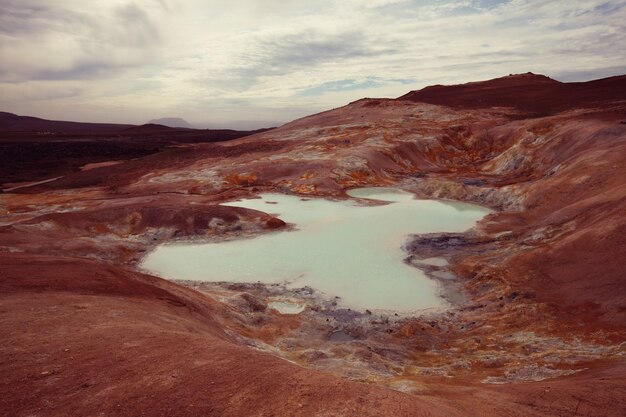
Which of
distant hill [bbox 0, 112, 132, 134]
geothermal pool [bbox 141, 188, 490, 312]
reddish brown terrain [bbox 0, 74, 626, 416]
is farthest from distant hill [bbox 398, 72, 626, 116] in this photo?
distant hill [bbox 0, 112, 132, 134]

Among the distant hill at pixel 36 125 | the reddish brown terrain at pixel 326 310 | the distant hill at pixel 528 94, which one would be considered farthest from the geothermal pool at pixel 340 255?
the distant hill at pixel 36 125

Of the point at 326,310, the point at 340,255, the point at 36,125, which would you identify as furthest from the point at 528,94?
the point at 36,125

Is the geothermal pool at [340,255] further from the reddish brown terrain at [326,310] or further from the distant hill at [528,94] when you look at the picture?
the distant hill at [528,94]

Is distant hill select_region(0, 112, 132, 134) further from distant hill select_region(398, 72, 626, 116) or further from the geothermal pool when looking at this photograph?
the geothermal pool

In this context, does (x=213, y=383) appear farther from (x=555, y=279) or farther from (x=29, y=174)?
(x=29, y=174)

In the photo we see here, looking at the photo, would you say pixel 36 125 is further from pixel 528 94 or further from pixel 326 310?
pixel 326 310
